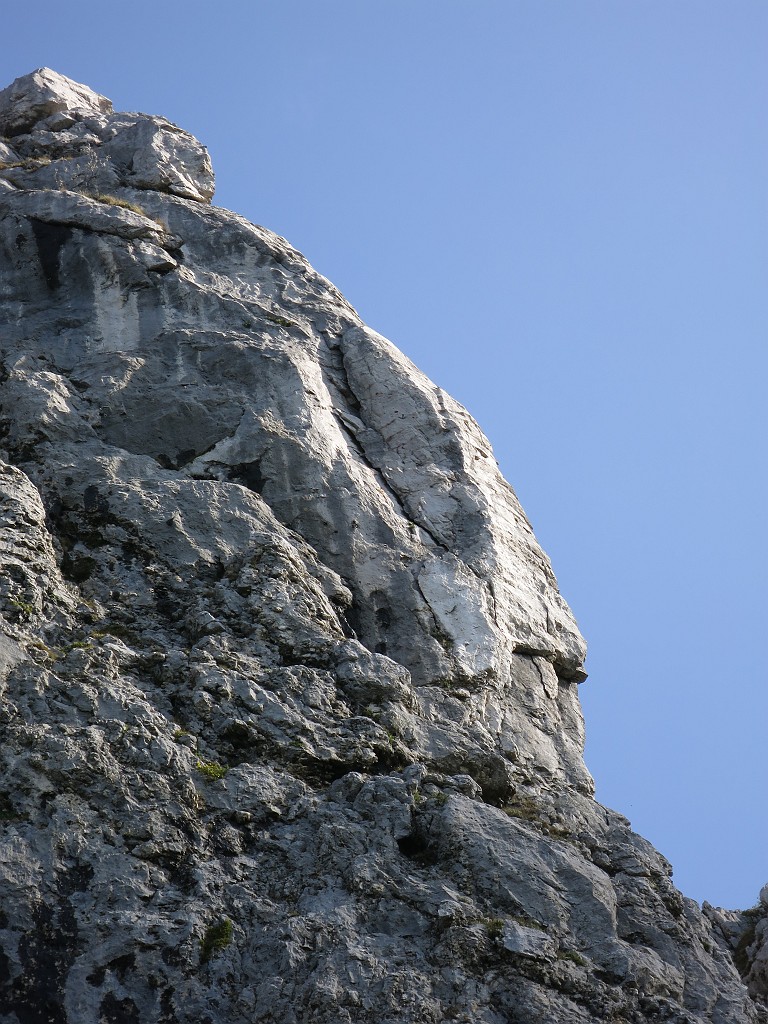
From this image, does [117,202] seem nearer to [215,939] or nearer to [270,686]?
[270,686]

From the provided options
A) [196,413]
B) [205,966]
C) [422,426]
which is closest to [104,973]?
[205,966]

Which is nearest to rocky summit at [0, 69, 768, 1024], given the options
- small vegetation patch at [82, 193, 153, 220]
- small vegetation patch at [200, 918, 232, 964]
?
small vegetation patch at [200, 918, 232, 964]

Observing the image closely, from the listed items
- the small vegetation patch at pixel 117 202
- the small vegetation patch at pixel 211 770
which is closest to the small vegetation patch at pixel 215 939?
the small vegetation patch at pixel 211 770

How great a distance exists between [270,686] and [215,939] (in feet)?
13.9

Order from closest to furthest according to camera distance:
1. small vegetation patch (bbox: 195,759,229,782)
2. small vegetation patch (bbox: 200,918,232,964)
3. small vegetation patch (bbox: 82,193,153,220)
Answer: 1. small vegetation patch (bbox: 200,918,232,964)
2. small vegetation patch (bbox: 195,759,229,782)
3. small vegetation patch (bbox: 82,193,153,220)

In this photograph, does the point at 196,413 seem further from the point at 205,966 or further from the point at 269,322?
the point at 205,966

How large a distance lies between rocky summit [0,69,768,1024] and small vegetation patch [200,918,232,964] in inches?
0.8

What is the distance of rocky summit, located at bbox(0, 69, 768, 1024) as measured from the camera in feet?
44.6

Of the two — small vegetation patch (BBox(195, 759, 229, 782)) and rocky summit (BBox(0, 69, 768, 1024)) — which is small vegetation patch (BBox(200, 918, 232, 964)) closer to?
rocky summit (BBox(0, 69, 768, 1024))

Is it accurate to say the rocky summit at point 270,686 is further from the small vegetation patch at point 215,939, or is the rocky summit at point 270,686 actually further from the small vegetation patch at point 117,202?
the small vegetation patch at point 117,202

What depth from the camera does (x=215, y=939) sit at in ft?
44.8

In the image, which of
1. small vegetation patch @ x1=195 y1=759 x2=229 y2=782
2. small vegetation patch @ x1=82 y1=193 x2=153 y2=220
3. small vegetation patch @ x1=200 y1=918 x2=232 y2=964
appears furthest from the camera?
small vegetation patch @ x1=82 y1=193 x2=153 y2=220

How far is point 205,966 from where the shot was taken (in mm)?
13406

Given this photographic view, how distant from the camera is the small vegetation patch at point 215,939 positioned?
44.3 ft
